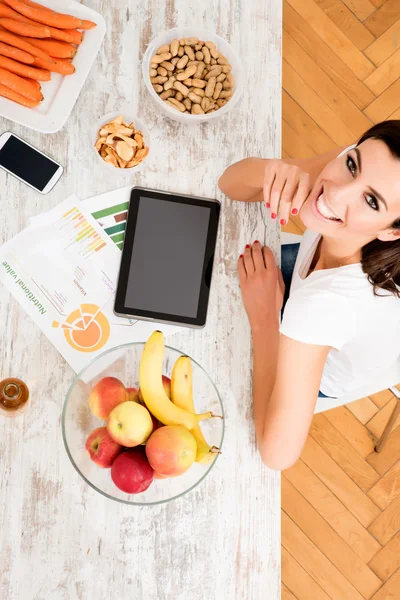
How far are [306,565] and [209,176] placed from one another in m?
1.29

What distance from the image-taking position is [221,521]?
101 centimetres

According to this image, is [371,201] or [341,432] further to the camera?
[341,432]

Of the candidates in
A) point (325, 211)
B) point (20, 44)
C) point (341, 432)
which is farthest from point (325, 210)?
point (341, 432)

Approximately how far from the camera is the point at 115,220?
110 centimetres

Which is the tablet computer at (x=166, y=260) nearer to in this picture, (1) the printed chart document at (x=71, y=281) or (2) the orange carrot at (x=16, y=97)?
(1) the printed chart document at (x=71, y=281)

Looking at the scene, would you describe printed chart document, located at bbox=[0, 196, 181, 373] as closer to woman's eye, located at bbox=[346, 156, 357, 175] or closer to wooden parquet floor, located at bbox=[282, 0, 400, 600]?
woman's eye, located at bbox=[346, 156, 357, 175]

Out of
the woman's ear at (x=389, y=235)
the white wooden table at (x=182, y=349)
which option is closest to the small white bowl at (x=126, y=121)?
the white wooden table at (x=182, y=349)

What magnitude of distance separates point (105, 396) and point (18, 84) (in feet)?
1.98

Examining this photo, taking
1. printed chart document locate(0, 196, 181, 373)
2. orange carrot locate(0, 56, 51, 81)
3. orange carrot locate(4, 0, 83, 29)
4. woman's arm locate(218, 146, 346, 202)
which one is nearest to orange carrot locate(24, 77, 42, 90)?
orange carrot locate(0, 56, 51, 81)

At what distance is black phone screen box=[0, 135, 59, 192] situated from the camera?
1074mm

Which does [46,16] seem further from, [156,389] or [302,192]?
[156,389]

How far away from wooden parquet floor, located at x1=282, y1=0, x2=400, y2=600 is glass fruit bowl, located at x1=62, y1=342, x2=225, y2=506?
0.95 m

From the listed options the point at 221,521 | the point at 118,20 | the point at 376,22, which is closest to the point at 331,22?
the point at 376,22

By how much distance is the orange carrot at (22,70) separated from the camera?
1062mm
